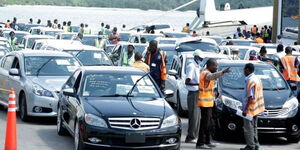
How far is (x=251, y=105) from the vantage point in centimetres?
1405

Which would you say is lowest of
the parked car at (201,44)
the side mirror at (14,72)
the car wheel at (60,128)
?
the car wheel at (60,128)

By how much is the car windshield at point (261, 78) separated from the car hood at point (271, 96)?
0.91 feet

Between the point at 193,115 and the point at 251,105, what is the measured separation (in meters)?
1.44

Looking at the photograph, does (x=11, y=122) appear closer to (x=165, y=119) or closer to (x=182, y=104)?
(x=165, y=119)

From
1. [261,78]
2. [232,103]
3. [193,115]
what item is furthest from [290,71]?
[193,115]

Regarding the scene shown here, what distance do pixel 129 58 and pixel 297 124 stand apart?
700 cm

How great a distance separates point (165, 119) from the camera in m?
12.9

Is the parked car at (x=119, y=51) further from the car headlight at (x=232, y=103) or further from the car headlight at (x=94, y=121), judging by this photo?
the car headlight at (x=94, y=121)

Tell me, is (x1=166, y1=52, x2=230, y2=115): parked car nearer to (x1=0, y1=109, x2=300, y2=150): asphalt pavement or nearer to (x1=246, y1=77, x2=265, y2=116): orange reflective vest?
(x1=0, y1=109, x2=300, y2=150): asphalt pavement

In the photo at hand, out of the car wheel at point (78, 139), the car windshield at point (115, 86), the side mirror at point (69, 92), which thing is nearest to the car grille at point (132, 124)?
the car wheel at point (78, 139)

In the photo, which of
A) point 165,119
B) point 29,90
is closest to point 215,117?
point 165,119

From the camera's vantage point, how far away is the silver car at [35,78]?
1697 cm

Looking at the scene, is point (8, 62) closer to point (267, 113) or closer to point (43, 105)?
point (43, 105)

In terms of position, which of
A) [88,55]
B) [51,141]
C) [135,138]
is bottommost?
[51,141]
